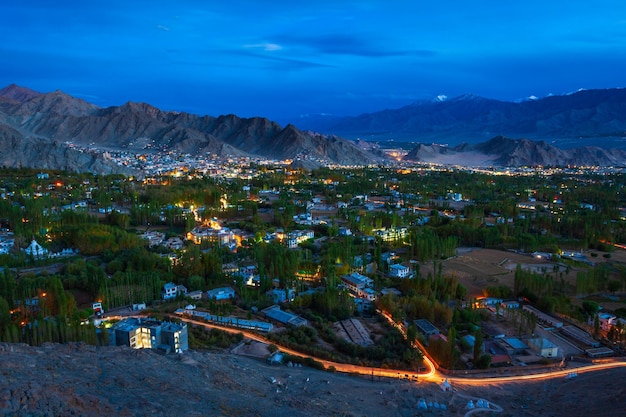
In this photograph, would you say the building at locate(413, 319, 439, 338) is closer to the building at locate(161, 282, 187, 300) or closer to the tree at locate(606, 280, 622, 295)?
the building at locate(161, 282, 187, 300)

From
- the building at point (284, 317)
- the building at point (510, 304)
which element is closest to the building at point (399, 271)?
the building at point (510, 304)

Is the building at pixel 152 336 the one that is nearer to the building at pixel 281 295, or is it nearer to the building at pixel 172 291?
the building at pixel 172 291

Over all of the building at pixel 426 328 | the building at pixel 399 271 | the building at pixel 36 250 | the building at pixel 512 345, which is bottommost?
the building at pixel 512 345

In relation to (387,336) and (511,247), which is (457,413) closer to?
(387,336)

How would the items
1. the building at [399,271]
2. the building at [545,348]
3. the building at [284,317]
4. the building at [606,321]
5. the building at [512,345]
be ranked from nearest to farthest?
the building at [545,348] < the building at [512,345] < the building at [284,317] < the building at [606,321] < the building at [399,271]

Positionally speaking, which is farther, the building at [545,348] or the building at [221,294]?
the building at [221,294]

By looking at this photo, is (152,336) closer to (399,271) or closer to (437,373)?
(437,373)

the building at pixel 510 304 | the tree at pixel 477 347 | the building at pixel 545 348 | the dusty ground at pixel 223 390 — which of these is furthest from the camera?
the building at pixel 510 304
